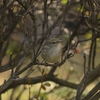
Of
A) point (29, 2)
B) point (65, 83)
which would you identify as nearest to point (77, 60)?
point (65, 83)

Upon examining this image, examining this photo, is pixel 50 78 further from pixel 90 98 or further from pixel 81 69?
pixel 81 69

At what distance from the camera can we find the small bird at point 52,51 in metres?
2.43

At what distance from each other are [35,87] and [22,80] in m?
0.97

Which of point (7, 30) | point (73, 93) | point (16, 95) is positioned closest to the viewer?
point (7, 30)

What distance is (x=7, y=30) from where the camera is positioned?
3.42m

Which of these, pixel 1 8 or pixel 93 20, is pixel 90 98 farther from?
pixel 1 8

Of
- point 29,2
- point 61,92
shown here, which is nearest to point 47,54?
point 29,2

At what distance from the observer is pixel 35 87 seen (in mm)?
4141

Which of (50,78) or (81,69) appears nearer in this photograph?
(50,78)

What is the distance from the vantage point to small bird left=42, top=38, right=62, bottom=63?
243 cm

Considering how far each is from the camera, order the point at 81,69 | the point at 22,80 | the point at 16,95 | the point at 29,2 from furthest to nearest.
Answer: the point at 81,69 < the point at 16,95 < the point at 22,80 < the point at 29,2

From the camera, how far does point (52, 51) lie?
2469 millimetres

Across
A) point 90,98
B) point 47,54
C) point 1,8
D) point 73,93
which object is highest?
point 1,8

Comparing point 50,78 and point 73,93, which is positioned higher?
point 50,78
